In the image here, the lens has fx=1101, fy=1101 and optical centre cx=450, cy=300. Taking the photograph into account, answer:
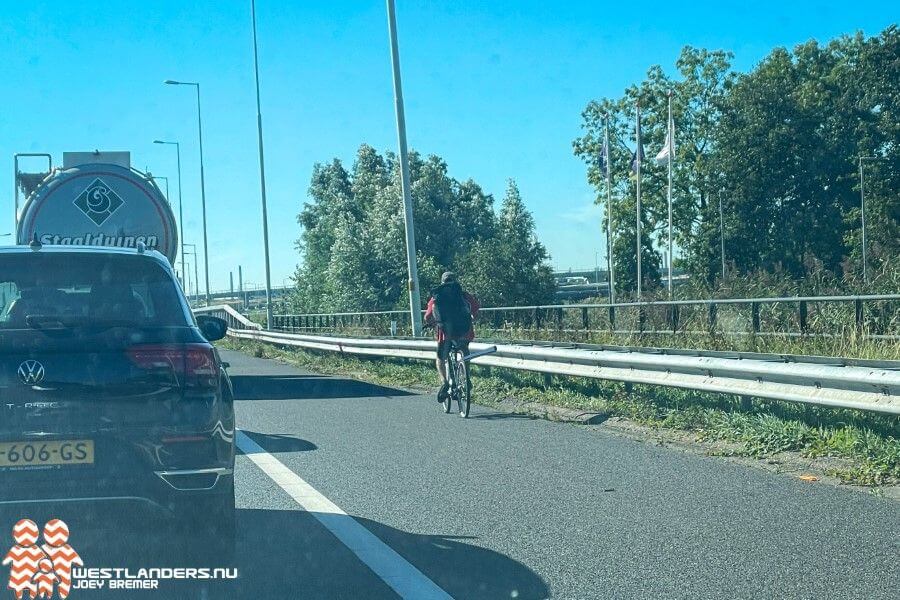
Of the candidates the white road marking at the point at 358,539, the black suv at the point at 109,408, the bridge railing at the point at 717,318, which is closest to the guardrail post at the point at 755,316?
the bridge railing at the point at 717,318

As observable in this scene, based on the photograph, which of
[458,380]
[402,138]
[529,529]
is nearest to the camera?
[529,529]

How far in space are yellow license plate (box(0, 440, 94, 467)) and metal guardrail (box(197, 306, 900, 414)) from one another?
5.36 metres

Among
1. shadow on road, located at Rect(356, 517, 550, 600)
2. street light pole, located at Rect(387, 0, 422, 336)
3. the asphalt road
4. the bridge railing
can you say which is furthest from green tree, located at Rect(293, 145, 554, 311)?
shadow on road, located at Rect(356, 517, 550, 600)

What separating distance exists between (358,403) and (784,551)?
32.6 ft

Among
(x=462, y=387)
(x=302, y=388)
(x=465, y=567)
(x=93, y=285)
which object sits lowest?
(x=465, y=567)

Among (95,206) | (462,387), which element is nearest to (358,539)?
(462,387)

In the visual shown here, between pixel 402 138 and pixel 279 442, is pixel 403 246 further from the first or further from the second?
pixel 279 442

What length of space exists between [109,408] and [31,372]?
37 centimetres

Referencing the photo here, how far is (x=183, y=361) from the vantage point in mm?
5184

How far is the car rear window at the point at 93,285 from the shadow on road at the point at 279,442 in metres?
4.79

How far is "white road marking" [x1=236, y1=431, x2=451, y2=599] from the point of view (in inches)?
207

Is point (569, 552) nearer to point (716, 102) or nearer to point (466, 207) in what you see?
point (716, 102)

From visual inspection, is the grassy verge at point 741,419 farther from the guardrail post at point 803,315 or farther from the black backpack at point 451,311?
the guardrail post at point 803,315

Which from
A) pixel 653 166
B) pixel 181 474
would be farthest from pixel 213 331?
pixel 653 166
